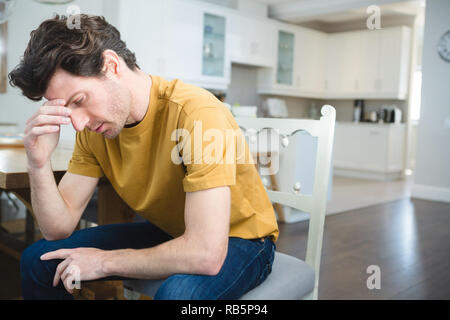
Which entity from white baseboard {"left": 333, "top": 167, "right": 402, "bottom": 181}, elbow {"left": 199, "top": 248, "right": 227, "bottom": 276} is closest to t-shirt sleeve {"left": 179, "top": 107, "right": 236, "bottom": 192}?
elbow {"left": 199, "top": 248, "right": 227, "bottom": 276}

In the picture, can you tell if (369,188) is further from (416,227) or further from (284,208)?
(284,208)

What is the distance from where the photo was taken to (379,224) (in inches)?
147

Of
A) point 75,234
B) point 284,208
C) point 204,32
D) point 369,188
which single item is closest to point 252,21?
point 204,32

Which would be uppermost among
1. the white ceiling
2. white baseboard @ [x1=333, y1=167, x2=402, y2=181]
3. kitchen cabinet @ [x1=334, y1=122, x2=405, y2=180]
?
the white ceiling

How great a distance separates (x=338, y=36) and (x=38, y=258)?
22.1ft

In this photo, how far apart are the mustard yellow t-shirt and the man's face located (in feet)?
0.20

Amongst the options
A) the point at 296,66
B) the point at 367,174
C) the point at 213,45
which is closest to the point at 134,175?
the point at 213,45

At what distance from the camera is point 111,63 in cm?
97

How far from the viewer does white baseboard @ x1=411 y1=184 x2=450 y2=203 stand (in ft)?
16.2

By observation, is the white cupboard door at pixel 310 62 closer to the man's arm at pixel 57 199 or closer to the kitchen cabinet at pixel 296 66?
the kitchen cabinet at pixel 296 66

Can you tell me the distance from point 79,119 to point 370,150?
240 inches

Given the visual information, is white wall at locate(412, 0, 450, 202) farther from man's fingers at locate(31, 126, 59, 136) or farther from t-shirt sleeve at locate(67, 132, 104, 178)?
man's fingers at locate(31, 126, 59, 136)

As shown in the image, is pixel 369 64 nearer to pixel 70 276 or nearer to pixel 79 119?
pixel 79 119

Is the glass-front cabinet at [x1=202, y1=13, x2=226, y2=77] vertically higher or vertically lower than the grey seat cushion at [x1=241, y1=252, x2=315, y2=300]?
higher
